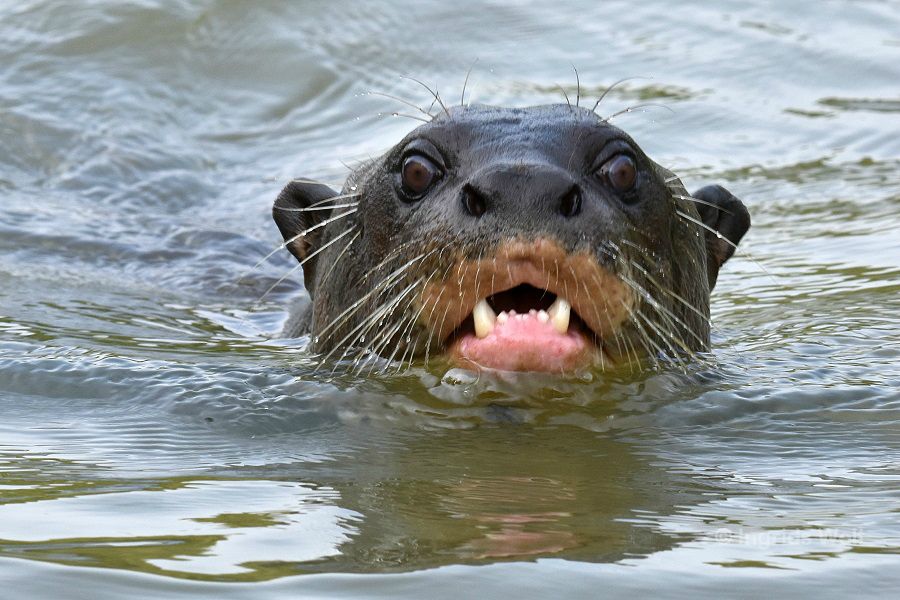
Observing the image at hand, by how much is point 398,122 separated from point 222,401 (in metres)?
6.27

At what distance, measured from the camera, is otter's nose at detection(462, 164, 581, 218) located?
4.29 metres

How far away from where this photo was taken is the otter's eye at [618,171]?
15.7 ft

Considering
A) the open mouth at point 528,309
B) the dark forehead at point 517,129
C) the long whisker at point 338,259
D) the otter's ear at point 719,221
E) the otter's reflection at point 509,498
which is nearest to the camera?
the otter's reflection at point 509,498

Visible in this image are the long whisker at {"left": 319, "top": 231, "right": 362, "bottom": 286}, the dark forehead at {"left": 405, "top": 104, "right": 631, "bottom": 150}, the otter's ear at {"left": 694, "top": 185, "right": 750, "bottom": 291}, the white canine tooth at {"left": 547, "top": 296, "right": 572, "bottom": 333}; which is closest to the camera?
the white canine tooth at {"left": 547, "top": 296, "right": 572, "bottom": 333}

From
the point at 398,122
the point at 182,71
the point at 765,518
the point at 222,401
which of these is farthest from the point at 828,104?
the point at 765,518

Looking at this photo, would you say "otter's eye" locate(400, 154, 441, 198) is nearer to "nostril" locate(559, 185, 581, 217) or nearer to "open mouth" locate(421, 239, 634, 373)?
"open mouth" locate(421, 239, 634, 373)

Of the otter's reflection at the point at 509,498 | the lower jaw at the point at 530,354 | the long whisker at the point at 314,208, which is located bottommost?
the otter's reflection at the point at 509,498

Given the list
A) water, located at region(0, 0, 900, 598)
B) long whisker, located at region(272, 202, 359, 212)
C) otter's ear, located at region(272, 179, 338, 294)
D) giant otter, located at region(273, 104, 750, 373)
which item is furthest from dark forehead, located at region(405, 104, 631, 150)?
otter's ear, located at region(272, 179, 338, 294)

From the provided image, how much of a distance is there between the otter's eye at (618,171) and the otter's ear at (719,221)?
1085mm

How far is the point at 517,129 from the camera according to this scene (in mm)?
4836

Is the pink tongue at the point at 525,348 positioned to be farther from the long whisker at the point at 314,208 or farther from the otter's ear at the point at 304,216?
the otter's ear at the point at 304,216

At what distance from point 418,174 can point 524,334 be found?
76cm

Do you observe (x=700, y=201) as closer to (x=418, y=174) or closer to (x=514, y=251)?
(x=418, y=174)

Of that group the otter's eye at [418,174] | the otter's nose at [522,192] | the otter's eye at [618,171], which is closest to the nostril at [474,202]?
the otter's nose at [522,192]
